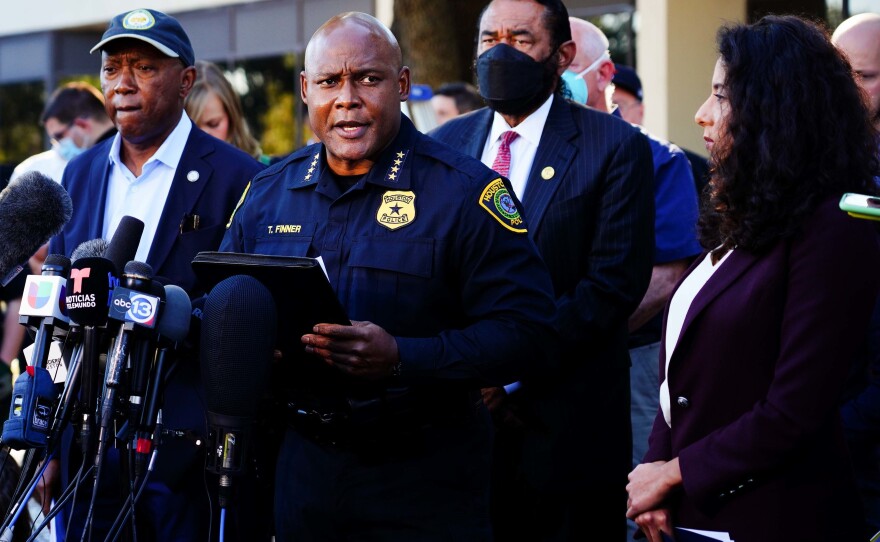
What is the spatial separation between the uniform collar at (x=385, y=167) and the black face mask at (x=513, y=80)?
34.8 inches

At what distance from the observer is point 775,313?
3.03 meters

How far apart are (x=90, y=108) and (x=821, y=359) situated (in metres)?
6.53

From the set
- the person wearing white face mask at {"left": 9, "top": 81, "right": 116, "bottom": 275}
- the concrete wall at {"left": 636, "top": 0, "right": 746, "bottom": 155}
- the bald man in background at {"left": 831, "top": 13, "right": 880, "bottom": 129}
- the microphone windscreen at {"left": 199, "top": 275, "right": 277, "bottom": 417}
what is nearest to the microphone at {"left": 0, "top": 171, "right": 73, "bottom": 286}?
the microphone windscreen at {"left": 199, "top": 275, "right": 277, "bottom": 417}

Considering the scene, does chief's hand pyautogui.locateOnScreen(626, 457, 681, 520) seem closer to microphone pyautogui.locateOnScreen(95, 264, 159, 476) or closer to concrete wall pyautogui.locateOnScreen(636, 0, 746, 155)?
microphone pyautogui.locateOnScreen(95, 264, 159, 476)

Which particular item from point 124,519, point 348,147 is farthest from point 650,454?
point 124,519

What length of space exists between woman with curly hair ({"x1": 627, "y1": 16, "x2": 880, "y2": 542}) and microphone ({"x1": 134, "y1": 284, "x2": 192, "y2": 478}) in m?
1.24

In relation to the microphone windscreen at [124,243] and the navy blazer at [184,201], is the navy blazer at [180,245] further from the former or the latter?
the microphone windscreen at [124,243]

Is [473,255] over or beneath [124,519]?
over

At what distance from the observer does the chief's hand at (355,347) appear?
3.03 meters

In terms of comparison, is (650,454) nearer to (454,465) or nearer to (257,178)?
(454,465)

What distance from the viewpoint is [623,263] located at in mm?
4191

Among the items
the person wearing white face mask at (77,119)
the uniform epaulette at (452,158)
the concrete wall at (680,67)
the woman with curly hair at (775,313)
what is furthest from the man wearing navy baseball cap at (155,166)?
the concrete wall at (680,67)

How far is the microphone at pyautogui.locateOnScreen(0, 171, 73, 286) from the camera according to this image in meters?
3.34

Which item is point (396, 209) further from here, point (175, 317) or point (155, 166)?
point (155, 166)
